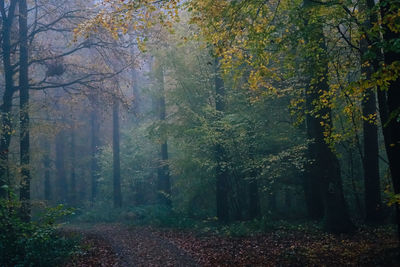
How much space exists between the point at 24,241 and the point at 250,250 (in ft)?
21.7

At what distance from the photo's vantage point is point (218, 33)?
25.3 feet

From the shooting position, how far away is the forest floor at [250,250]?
7375mm

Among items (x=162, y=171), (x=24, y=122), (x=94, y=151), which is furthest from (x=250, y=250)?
(x=94, y=151)

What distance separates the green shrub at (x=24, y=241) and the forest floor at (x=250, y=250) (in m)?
0.80

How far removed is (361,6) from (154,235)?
11.8m

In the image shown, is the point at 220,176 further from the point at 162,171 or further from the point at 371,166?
the point at 162,171

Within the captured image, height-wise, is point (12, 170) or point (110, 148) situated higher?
point (110, 148)

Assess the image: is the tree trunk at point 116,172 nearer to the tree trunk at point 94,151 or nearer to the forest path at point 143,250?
the tree trunk at point 94,151

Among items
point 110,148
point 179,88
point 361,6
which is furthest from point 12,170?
point 110,148

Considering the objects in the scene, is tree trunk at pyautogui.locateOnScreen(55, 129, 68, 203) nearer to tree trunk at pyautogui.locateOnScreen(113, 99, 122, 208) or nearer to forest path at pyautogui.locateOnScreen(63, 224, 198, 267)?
tree trunk at pyautogui.locateOnScreen(113, 99, 122, 208)

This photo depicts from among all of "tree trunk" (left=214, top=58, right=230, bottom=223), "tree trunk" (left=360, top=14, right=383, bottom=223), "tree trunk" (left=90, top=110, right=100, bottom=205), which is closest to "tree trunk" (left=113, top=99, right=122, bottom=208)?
"tree trunk" (left=90, top=110, right=100, bottom=205)

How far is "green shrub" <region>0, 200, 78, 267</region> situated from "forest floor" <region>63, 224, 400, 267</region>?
80 cm

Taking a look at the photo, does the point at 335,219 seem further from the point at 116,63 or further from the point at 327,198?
the point at 116,63

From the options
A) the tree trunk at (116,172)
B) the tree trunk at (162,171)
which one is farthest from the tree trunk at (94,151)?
the tree trunk at (162,171)
